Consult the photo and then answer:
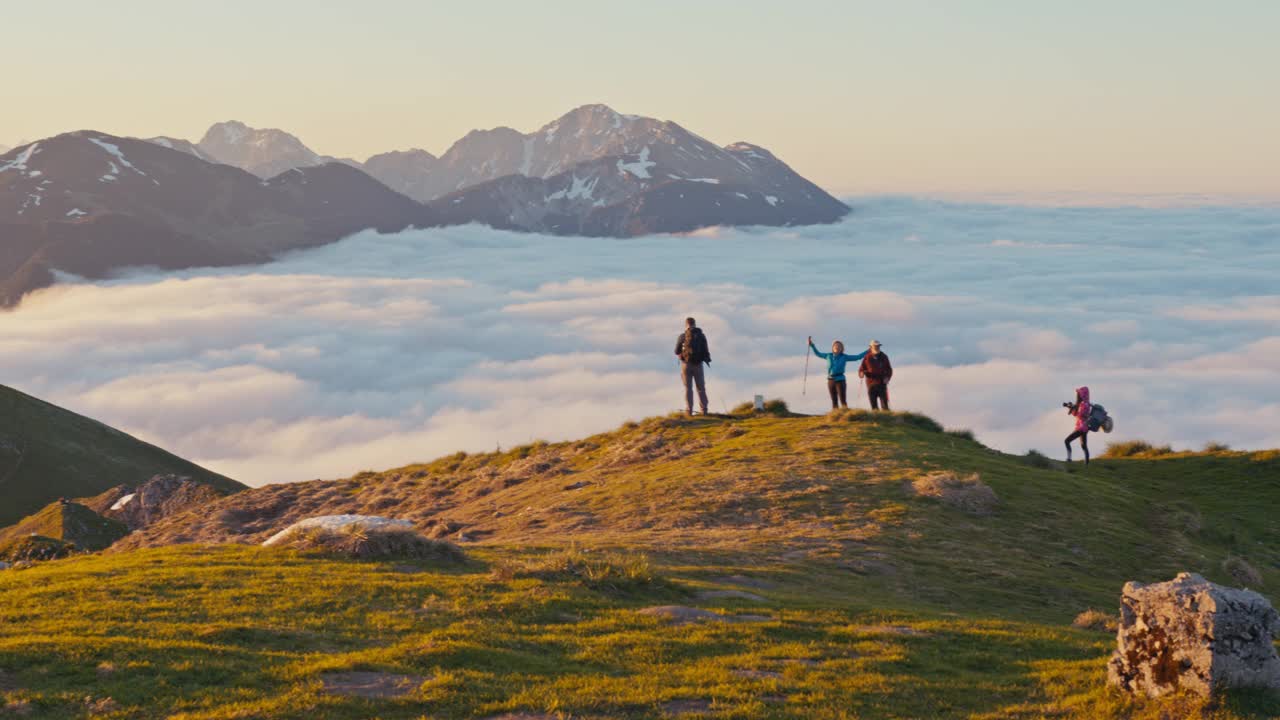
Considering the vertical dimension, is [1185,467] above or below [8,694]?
below

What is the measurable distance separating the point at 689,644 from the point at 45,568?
12339mm

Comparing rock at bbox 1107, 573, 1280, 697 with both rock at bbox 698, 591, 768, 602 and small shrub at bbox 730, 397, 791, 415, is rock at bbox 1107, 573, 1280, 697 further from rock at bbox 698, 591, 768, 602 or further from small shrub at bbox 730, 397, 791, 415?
small shrub at bbox 730, 397, 791, 415

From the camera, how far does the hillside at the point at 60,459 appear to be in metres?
101

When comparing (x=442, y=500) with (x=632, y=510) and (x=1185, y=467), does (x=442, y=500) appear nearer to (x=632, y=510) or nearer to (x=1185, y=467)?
(x=632, y=510)

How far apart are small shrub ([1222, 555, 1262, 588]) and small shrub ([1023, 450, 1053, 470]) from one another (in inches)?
393

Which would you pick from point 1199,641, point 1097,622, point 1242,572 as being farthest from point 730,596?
point 1242,572

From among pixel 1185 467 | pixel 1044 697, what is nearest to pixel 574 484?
pixel 1044 697

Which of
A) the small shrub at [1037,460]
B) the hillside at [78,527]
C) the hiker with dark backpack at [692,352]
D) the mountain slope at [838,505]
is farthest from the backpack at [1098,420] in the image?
the hillside at [78,527]

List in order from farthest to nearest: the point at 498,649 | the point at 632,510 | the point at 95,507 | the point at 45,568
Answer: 1. the point at 95,507
2. the point at 632,510
3. the point at 45,568
4. the point at 498,649

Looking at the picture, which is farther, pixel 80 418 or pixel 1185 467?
pixel 80 418

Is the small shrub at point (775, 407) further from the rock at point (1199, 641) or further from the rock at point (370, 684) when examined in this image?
the rock at point (370, 684)

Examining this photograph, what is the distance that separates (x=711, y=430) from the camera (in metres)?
34.1

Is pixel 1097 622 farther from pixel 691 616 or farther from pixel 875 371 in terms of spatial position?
pixel 875 371

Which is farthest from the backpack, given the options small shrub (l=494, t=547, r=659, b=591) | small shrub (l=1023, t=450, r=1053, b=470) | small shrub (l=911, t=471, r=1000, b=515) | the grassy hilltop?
small shrub (l=494, t=547, r=659, b=591)
